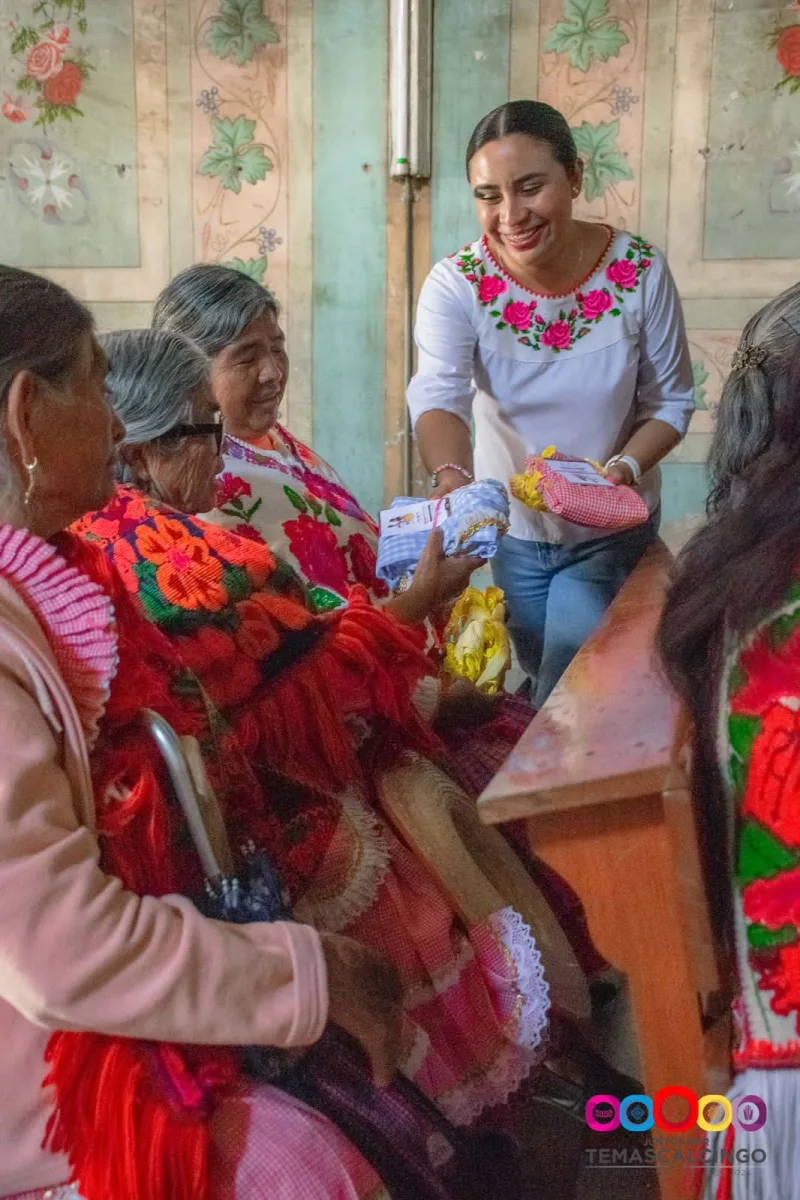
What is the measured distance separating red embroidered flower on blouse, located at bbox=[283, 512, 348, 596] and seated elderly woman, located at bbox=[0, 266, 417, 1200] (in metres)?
0.90

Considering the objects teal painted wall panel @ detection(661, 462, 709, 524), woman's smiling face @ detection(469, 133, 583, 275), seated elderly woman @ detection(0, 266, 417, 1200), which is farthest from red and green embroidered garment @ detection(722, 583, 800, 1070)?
teal painted wall panel @ detection(661, 462, 709, 524)

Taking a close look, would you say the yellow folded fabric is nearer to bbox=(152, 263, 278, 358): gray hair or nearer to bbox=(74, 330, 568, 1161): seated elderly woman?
bbox=(74, 330, 568, 1161): seated elderly woman

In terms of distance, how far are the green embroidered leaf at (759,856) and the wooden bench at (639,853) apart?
0.05m

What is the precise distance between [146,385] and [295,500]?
1.66 feet

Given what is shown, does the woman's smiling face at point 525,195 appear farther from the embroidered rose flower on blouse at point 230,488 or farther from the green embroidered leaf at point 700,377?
the green embroidered leaf at point 700,377

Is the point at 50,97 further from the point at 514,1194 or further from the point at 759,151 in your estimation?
the point at 514,1194

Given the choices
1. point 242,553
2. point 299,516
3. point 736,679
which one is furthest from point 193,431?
point 736,679

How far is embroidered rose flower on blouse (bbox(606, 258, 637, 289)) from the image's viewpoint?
2.47 m

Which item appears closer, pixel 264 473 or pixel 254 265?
pixel 264 473

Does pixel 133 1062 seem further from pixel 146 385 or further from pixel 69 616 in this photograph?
pixel 146 385

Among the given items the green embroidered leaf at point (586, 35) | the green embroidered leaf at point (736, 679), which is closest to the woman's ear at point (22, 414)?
the green embroidered leaf at point (736, 679)

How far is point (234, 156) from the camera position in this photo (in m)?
3.84

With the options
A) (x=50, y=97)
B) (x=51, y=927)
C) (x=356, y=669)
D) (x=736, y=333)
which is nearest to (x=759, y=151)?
(x=736, y=333)

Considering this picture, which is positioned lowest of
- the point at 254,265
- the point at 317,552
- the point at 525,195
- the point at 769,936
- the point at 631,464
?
the point at 769,936
